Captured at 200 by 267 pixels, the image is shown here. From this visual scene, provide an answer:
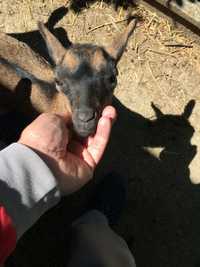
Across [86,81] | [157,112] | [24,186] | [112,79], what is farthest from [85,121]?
[157,112]

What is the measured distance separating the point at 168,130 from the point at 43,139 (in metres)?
2.56

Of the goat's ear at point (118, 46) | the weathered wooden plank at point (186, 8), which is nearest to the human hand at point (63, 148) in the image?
the goat's ear at point (118, 46)

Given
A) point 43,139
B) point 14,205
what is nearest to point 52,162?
point 43,139

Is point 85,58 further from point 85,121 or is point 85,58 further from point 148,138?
point 148,138

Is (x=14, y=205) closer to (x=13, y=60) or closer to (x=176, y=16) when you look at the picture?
(x=13, y=60)

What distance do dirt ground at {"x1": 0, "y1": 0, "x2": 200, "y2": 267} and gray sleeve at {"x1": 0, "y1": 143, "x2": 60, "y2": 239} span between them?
1987 millimetres

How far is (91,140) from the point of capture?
4.53 m

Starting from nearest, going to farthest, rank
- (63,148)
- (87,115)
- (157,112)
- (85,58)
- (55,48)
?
1. (63,148)
2. (87,115)
3. (85,58)
4. (55,48)
5. (157,112)

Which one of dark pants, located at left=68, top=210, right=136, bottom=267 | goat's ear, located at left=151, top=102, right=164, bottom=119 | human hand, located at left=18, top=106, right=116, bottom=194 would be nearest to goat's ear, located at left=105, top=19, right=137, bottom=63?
human hand, located at left=18, top=106, right=116, bottom=194

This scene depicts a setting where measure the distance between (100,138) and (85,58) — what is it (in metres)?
0.70

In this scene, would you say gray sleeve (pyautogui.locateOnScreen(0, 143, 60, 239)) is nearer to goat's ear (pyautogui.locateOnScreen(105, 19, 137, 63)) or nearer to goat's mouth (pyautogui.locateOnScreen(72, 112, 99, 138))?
goat's mouth (pyautogui.locateOnScreen(72, 112, 99, 138))

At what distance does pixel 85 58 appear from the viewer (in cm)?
448

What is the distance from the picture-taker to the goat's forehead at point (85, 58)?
4.46 meters

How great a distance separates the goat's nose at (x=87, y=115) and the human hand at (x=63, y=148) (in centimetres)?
10
